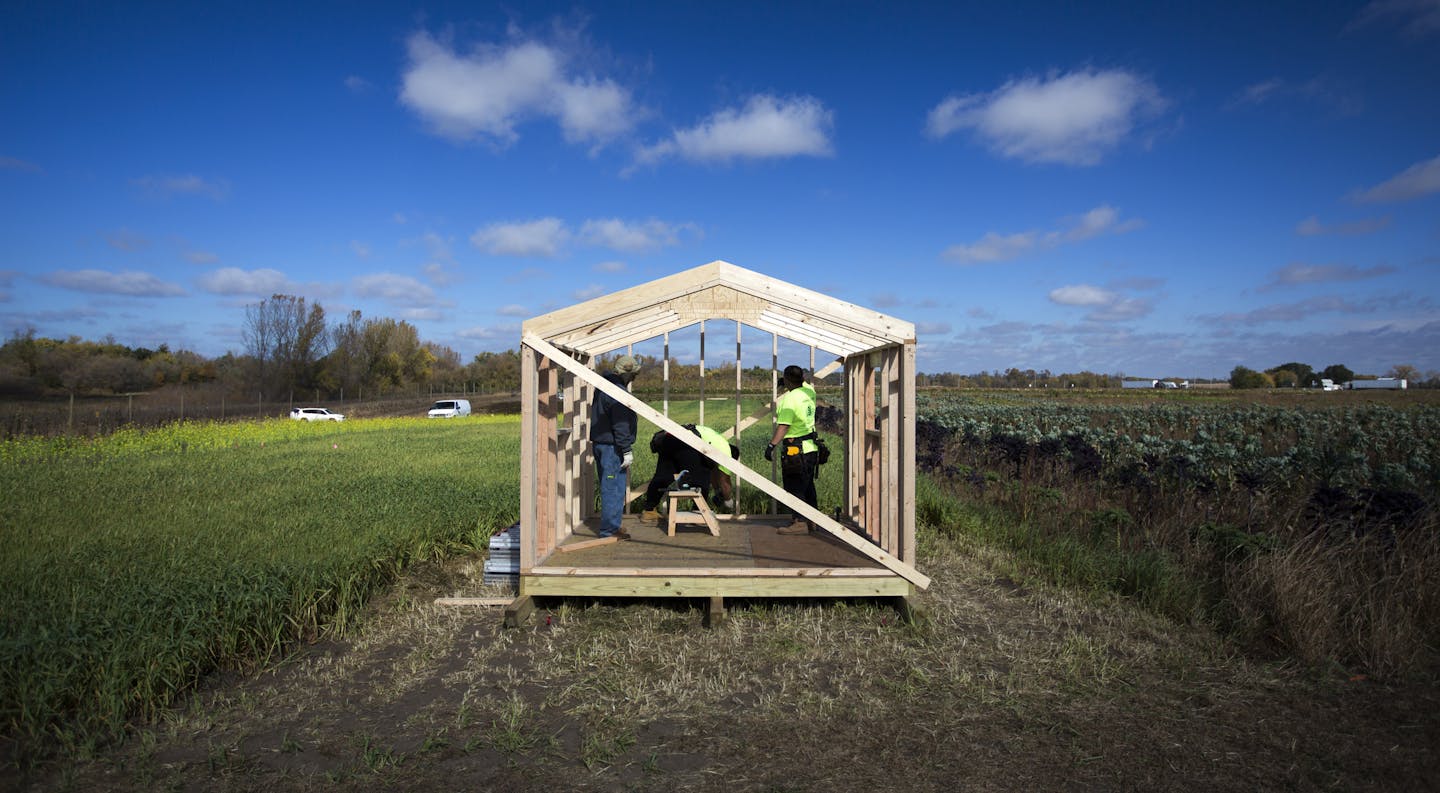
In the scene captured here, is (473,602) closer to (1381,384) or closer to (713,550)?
(713,550)

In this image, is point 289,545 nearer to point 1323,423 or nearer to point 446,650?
point 446,650

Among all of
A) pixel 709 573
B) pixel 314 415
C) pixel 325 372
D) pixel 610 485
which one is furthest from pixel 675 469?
pixel 325 372

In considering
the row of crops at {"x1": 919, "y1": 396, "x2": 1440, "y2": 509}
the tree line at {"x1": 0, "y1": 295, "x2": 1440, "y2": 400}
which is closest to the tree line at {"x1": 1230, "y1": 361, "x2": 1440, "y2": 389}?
the tree line at {"x1": 0, "y1": 295, "x2": 1440, "y2": 400}

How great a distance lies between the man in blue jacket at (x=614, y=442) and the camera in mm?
7336

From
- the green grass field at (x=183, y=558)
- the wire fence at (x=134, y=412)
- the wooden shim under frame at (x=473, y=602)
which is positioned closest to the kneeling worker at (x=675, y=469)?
the green grass field at (x=183, y=558)

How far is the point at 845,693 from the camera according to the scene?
190 inches

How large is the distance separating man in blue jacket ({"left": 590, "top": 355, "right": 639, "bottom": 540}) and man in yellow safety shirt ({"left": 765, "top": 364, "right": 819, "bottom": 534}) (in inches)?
60.4

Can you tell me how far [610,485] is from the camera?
24.9ft

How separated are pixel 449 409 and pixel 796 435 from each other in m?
36.1

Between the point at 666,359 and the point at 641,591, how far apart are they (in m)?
2.82

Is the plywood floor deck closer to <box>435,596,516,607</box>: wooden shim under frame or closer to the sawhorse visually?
the sawhorse

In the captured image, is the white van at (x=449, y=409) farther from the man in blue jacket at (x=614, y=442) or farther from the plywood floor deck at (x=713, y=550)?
the man in blue jacket at (x=614, y=442)

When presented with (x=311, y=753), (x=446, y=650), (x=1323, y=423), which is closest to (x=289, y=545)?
(x=446, y=650)

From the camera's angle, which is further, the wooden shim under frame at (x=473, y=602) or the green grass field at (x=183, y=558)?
the wooden shim under frame at (x=473, y=602)
